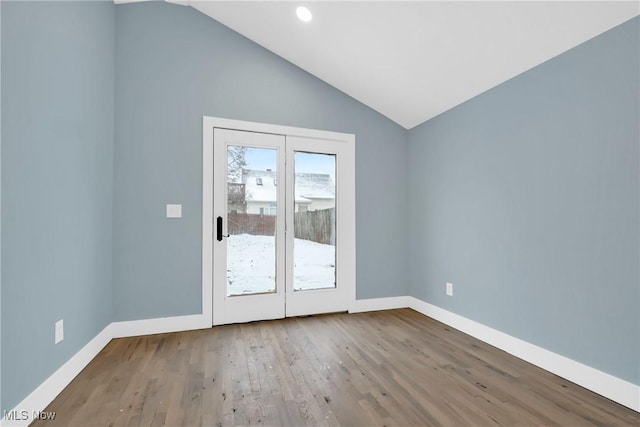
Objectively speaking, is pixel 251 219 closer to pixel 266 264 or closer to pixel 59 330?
pixel 266 264

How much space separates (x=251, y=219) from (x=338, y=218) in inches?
40.2

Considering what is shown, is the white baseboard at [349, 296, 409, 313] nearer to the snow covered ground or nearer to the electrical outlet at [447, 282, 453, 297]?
the snow covered ground

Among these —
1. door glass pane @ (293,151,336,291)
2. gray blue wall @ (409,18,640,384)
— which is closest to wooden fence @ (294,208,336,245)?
door glass pane @ (293,151,336,291)

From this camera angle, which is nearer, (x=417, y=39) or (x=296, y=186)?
(x=417, y=39)

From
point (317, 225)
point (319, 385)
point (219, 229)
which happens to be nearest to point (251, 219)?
point (219, 229)

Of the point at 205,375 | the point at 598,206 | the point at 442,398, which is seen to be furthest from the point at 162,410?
the point at 598,206

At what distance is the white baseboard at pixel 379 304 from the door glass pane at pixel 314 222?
38 cm

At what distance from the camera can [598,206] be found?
6.43 ft

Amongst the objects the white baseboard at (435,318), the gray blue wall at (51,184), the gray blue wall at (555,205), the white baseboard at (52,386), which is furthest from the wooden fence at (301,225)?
the white baseboard at (52,386)

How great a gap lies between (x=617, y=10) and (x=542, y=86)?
58 centimetres

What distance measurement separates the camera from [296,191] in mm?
3471

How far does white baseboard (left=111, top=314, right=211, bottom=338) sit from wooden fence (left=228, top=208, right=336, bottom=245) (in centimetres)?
94

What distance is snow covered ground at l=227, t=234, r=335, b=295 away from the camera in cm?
321

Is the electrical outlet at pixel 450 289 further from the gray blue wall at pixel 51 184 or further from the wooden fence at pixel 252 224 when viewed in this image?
the gray blue wall at pixel 51 184
